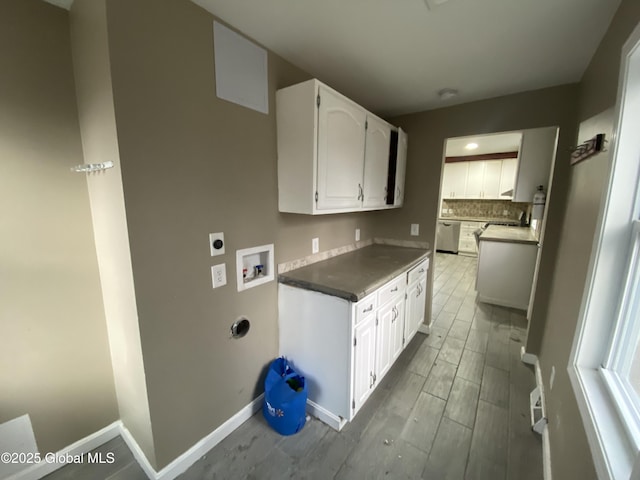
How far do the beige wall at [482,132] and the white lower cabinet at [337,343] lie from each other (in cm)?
106

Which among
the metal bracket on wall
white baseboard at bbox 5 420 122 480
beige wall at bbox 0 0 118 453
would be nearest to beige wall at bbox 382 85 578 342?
the metal bracket on wall

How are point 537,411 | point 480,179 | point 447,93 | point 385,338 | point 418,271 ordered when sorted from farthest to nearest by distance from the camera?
point 480,179
point 418,271
point 447,93
point 385,338
point 537,411

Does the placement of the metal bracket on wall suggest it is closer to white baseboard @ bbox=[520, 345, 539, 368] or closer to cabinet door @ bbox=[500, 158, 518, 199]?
Result: white baseboard @ bbox=[520, 345, 539, 368]

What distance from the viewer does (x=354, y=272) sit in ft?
6.18

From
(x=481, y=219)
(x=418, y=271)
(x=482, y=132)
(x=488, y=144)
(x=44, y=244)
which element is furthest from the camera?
Answer: (x=481, y=219)

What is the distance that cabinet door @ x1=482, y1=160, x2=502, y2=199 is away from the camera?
577 cm

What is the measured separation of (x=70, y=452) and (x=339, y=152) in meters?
2.35

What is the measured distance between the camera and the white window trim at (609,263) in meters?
0.96

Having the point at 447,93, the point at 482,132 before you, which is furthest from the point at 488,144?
the point at 447,93

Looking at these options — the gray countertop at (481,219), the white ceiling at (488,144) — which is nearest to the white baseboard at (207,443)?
the white ceiling at (488,144)

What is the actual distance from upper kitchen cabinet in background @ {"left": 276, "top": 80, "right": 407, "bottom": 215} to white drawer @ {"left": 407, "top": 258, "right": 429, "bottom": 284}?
76cm

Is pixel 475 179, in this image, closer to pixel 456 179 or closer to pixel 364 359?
pixel 456 179

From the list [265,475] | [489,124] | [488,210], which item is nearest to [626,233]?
[489,124]

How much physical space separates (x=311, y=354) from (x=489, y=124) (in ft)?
7.92
